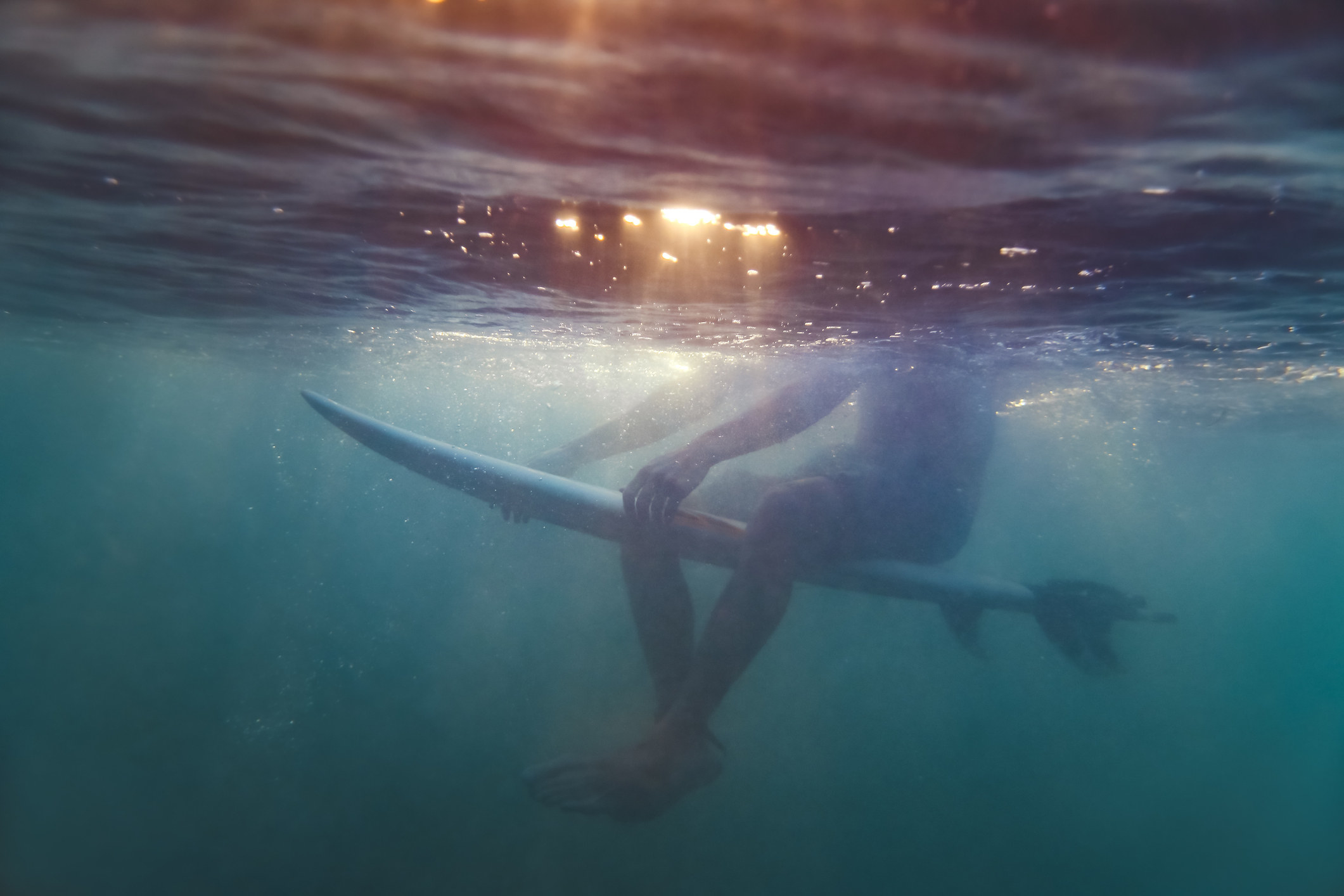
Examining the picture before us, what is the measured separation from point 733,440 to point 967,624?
5388 millimetres

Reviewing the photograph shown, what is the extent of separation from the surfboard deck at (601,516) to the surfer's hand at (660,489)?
0.52m

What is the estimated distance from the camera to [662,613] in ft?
Answer: 20.6

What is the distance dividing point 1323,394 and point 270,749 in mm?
26067

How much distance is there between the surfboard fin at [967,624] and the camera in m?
9.31

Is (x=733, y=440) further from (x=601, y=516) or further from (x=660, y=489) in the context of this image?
(x=601, y=516)

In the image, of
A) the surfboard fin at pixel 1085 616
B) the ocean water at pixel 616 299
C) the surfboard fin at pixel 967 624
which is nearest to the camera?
the ocean water at pixel 616 299

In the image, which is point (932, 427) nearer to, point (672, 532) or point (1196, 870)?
point (672, 532)

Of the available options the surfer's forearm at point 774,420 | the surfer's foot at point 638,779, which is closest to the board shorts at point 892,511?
the surfer's forearm at point 774,420

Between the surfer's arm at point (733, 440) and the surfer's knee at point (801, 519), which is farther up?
the surfer's arm at point (733, 440)

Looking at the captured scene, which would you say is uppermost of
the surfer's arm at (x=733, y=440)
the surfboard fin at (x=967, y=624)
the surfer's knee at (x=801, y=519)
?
the surfer's arm at (x=733, y=440)

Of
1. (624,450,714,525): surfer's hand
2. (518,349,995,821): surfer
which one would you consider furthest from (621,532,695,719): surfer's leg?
(624,450,714,525): surfer's hand

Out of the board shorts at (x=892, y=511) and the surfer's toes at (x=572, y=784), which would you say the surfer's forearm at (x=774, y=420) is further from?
the surfer's toes at (x=572, y=784)

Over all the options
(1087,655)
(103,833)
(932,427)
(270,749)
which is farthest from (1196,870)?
(103,833)

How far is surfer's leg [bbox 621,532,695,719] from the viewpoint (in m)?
6.25
